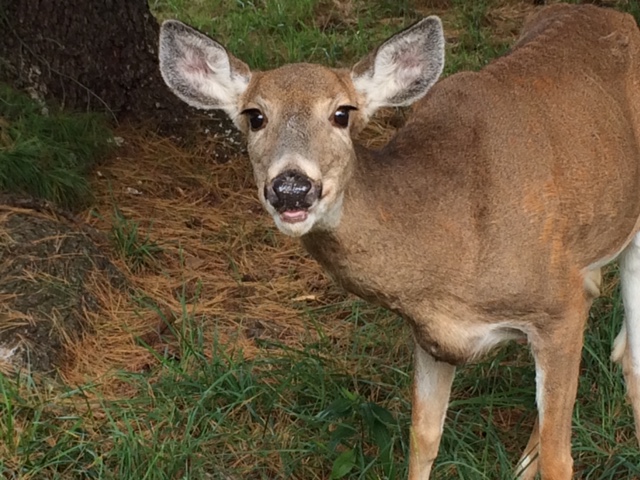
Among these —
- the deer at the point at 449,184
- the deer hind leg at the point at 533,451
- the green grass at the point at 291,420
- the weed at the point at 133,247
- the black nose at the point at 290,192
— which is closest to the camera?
the black nose at the point at 290,192

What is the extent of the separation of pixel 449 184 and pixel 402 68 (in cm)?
37

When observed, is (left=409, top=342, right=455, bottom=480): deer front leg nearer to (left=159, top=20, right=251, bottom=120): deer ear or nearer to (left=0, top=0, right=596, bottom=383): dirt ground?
(left=0, top=0, right=596, bottom=383): dirt ground

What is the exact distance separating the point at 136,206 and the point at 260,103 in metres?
2.66

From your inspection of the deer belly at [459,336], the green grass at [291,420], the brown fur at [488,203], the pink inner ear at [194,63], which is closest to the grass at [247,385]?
the green grass at [291,420]

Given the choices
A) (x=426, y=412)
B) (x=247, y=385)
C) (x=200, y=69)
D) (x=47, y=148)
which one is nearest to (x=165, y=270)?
(x=47, y=148)

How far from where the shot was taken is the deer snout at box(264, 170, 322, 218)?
Answer: 2844mm

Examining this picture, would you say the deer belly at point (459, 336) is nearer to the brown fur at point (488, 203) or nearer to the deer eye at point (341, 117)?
the brown fur at point (488, 203)

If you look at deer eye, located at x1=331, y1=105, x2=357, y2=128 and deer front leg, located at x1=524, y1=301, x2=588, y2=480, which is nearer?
deer eye, located at x1=331, y1=105, x2=357, y2=128

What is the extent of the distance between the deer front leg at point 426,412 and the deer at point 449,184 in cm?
1

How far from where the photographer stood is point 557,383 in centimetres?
344

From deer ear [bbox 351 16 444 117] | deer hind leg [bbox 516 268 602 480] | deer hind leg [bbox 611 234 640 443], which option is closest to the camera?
deer ear [bbox 351 16 444 117]

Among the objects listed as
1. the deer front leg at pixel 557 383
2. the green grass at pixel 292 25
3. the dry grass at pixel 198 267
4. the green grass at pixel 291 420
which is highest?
the deer front leg at pixel 557 383

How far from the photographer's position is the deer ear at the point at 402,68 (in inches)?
131

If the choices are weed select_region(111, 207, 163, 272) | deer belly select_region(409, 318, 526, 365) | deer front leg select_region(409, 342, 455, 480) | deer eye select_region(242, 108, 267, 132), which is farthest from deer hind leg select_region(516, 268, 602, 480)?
weed select_region(111, 207, 163, 272)
